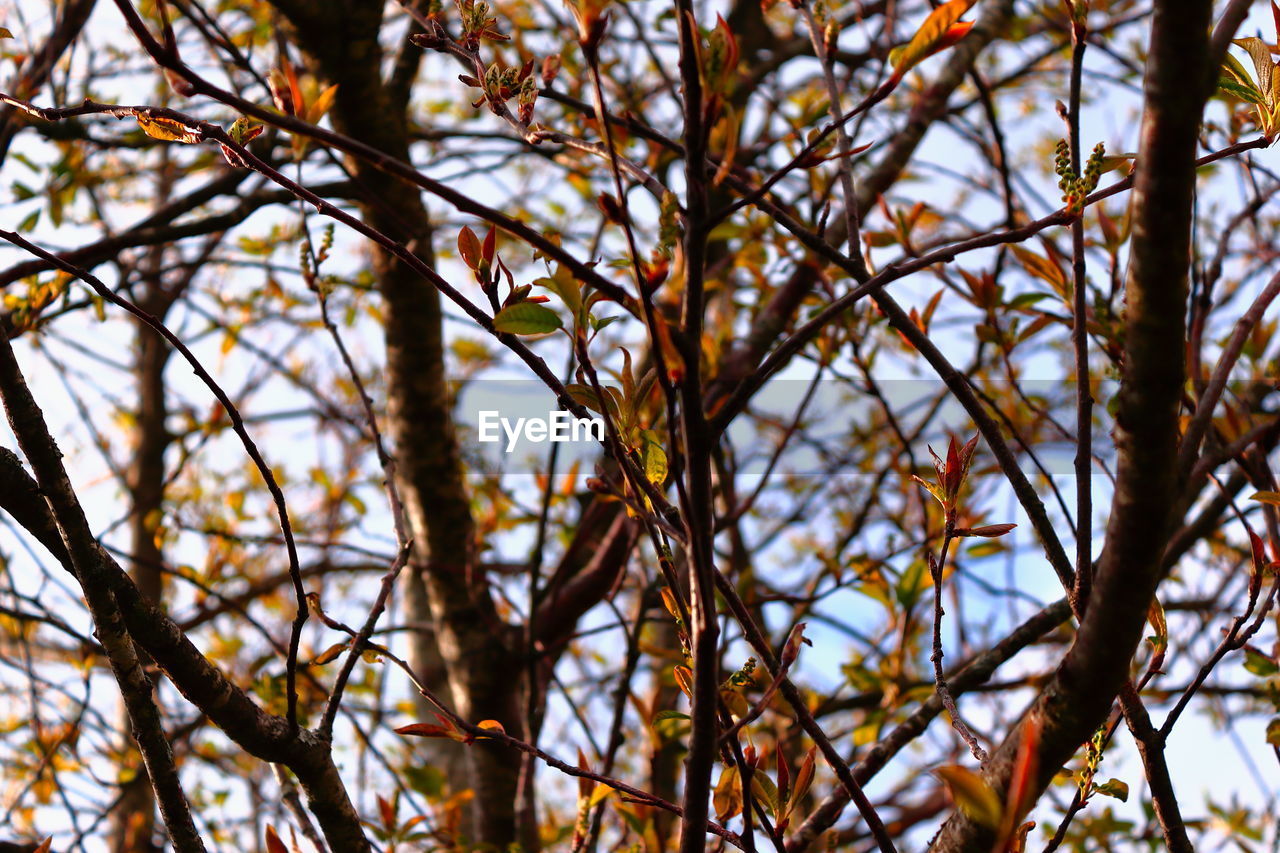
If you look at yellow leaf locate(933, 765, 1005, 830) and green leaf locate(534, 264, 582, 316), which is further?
green leaf locate(534, 264, 582, 316)

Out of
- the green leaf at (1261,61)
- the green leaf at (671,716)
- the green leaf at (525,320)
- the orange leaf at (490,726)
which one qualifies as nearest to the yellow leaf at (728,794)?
the green leaf at (671,716)

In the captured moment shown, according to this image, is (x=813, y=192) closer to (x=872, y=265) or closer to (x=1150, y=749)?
(x=872, y=265)

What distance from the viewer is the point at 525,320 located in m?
0.61

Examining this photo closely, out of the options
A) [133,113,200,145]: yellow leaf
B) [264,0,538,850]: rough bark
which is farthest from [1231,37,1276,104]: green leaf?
[264,0,538,850]: rough bark

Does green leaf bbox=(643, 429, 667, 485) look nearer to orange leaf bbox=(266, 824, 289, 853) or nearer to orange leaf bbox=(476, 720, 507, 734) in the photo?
orange leaf bbox=(476, 720, 507, 734)

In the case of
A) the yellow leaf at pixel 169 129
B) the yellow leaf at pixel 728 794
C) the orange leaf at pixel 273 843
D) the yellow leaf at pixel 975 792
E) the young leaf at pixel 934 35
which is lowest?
the yellow leaf at pixel 975 792

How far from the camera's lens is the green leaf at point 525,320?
610 millimetres

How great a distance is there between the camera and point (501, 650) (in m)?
1.88

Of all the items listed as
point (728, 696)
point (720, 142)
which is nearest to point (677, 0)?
point (720, 142)

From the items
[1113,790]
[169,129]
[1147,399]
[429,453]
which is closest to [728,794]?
[1113,790]

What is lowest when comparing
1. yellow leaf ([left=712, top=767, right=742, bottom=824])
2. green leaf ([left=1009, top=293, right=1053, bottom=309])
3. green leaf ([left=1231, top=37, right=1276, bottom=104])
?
yellow leaf ([left=712, top=767, right=742, bottom=824])

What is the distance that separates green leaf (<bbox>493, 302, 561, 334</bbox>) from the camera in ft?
2.00

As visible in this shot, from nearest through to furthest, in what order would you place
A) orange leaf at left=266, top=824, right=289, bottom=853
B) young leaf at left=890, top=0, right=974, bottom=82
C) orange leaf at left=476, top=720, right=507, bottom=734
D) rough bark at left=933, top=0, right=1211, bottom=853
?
rough bark at left=933, top=0, right=1211, bottom=853
young leaf at left=890, top=0, right=974, bottom=82
orange leaf at left=476, top=720, right=507, bottom=734
orange leaf at left=266, top=824, right=289, bottom=853

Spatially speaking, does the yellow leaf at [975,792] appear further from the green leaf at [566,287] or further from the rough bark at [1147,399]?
the green leaf at [566,287]
